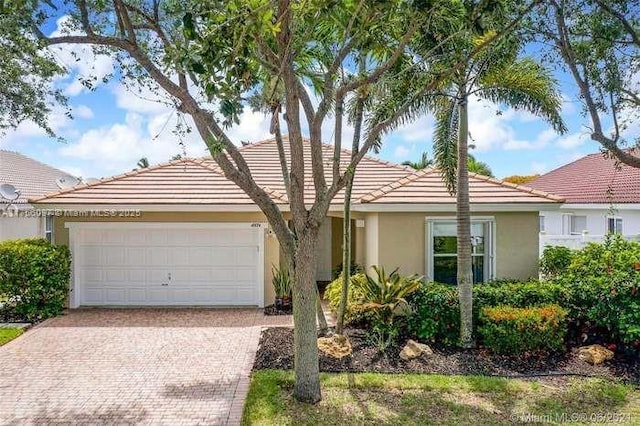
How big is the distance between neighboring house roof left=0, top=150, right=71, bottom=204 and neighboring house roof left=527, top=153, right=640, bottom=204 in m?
28.9

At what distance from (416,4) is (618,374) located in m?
8.25

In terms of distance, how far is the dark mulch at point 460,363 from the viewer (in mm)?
9367

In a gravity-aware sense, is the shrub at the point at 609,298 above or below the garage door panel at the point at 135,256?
below

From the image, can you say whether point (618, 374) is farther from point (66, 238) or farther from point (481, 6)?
point (66, 238)

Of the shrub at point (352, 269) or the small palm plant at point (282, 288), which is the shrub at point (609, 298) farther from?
the small palm plant at point (282, 288)

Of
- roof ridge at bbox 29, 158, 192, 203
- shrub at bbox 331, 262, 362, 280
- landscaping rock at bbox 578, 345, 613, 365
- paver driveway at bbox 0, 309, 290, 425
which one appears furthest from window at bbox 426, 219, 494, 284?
roof ridge at bbox 29, 158, 192, 203

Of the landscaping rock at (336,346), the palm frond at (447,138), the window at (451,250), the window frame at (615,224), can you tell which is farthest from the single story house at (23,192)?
the window frame at (615,224)

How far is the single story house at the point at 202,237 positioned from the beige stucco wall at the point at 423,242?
0.10 feet

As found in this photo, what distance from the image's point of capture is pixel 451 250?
12.9 meters

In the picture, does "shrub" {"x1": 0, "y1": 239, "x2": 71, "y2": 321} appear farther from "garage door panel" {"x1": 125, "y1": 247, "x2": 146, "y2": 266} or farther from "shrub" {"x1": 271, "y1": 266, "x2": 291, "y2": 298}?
"shrub" {"x1": 271, "y1": 266, "x2": 291, "y2": 298}

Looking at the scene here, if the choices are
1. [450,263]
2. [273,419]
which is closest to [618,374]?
[450,263]

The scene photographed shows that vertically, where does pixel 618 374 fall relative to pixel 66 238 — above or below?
below

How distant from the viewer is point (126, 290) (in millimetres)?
14609

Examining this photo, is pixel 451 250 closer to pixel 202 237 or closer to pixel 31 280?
pixel 202 237
